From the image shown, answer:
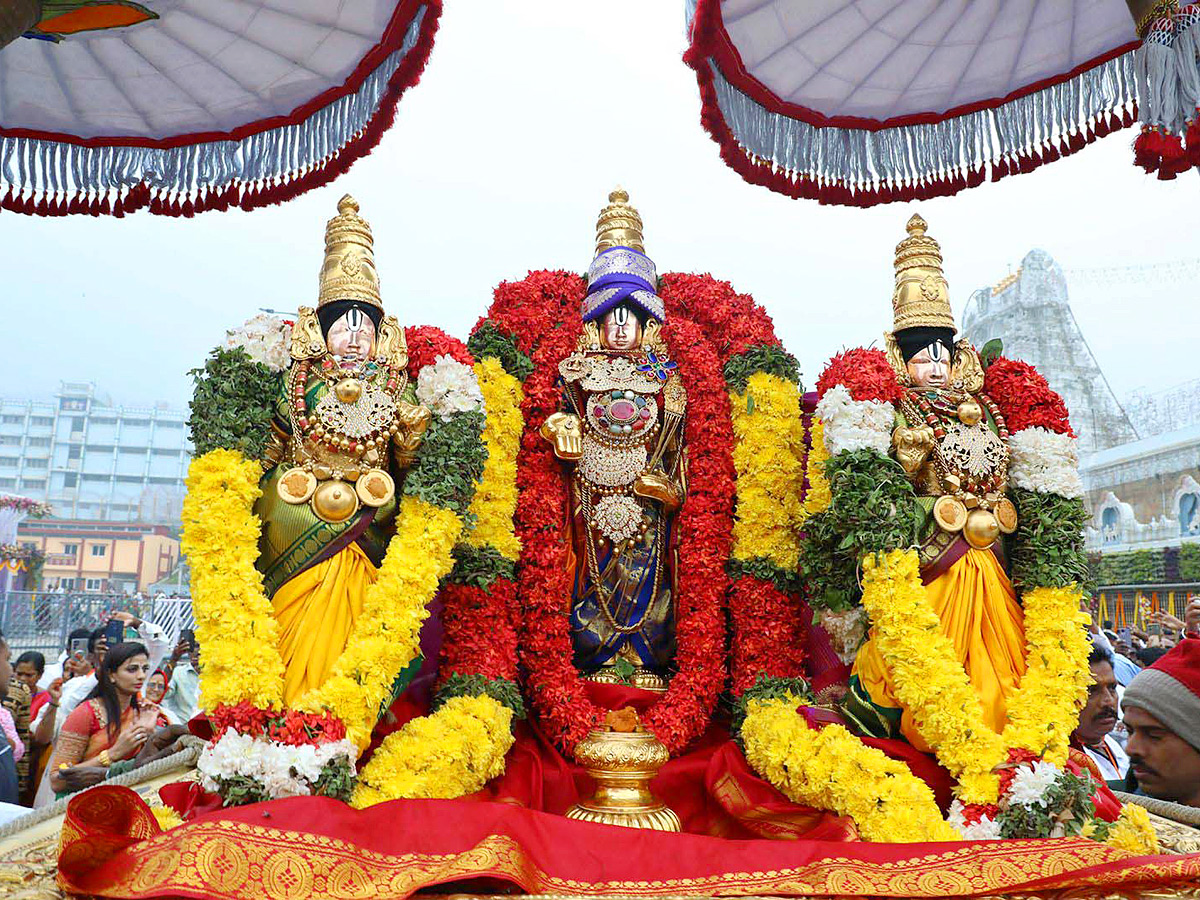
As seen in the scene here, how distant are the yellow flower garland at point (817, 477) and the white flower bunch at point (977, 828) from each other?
1556mm

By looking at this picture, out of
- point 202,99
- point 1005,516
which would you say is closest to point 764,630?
point 1005,516

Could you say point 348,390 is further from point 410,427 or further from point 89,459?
point 89,459

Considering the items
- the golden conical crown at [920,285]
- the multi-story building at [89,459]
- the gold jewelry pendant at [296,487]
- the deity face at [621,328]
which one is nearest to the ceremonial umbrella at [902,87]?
the golden conical crown at [920,285]

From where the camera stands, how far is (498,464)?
495 centimetres

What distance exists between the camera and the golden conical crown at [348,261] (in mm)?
4703

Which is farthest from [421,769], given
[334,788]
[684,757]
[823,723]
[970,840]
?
[970,840]

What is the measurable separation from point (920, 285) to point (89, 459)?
27.1 m

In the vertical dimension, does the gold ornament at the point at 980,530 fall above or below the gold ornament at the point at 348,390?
below

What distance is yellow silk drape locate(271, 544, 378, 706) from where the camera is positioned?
404 centimetres

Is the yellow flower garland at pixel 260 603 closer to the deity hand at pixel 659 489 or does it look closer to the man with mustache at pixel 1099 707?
the deity hand at pixel 659 489

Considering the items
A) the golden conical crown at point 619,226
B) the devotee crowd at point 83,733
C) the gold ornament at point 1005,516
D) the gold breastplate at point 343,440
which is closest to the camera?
the gold breastplate at point 343,440

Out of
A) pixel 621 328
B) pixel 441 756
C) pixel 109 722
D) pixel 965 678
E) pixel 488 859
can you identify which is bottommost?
pixel 488 859

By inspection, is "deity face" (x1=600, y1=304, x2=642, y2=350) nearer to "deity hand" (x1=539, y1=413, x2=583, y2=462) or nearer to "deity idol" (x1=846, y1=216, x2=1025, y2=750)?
"deity hand" (x1=539, y1=413, x2=583, y2=462)

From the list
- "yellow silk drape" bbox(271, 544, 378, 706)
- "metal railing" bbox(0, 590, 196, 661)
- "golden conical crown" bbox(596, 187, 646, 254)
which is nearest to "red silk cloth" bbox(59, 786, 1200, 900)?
"yellow silk drape" bbox(271, 544, 378, 706)
